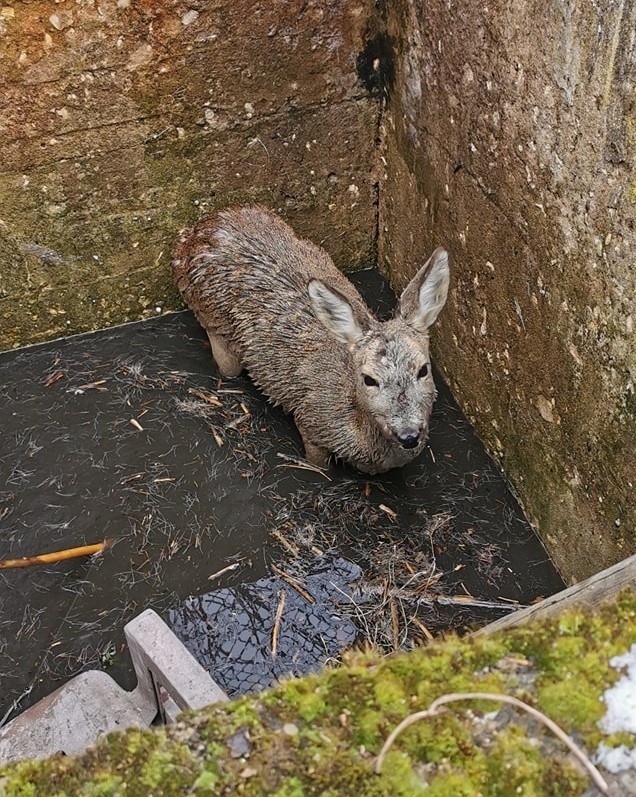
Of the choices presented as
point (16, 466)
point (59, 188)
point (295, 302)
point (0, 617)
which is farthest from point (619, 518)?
point (59, 188)

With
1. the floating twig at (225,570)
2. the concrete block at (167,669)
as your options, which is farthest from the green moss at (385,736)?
the floating twig at (225,570)

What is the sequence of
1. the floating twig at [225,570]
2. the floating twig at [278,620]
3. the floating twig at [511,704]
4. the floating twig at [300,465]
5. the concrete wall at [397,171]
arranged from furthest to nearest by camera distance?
1. the floating twig at [300,465]
2. the floating twig at [225,570]
3. the floating twig at [278,620]
4. the concrete wall at [397,171]
5. the floating twig at [511,704]

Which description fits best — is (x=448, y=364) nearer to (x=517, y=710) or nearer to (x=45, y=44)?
(x=45, y=44)

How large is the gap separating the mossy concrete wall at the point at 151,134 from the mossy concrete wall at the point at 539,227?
20.2 inches

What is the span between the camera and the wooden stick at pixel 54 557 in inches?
168

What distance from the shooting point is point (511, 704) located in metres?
1.44

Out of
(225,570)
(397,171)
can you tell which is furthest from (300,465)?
(397,171)

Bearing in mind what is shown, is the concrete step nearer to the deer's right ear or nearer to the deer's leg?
the deer's right ear

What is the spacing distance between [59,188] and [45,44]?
835 mm

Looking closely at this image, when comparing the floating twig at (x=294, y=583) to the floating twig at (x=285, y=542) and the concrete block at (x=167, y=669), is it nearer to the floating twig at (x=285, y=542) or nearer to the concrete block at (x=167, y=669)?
the floating twig at (x=285, y=542)

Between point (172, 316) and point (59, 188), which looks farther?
point (172, 316)

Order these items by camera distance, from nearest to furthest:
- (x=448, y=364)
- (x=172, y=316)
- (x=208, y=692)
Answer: (x=208, y=692) < (x=448, y=364) < (x=172, y=316)

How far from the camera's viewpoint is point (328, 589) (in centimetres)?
411

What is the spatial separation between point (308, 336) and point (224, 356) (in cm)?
76
